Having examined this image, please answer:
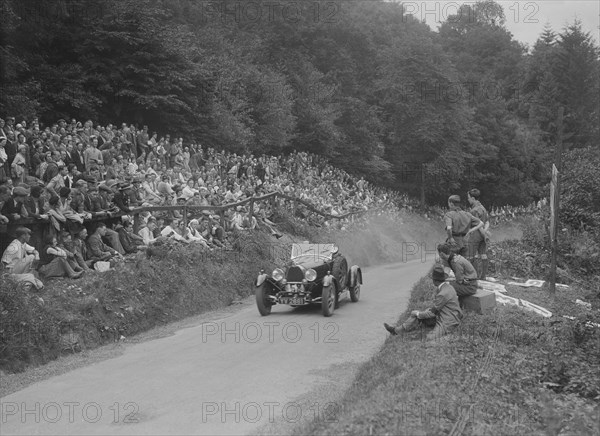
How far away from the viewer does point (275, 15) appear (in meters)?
53.7

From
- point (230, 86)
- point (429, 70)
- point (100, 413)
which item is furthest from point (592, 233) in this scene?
point (429, 70)

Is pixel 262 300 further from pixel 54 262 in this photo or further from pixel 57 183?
pixel 57 183

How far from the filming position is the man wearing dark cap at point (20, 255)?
38.8 ft

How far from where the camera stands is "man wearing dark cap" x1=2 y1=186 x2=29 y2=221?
12398 millimetres

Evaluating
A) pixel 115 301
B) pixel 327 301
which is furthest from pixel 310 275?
pixel 115 301

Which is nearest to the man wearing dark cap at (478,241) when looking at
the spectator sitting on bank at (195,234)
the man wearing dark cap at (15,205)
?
the spectator sitting on bank at (195,234)

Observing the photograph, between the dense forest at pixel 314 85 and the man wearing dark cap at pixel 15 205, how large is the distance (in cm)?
1131

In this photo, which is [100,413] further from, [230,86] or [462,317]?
[230,86]

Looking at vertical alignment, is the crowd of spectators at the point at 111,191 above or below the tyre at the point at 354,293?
above

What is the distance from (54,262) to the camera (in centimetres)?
1286

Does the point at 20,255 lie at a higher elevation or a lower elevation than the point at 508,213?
lower

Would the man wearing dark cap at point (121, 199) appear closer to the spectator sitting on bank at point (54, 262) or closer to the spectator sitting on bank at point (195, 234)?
the spectator sitting on bank at point (195, 234)

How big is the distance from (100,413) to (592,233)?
19.4 metres

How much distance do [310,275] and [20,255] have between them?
6.23 metres
